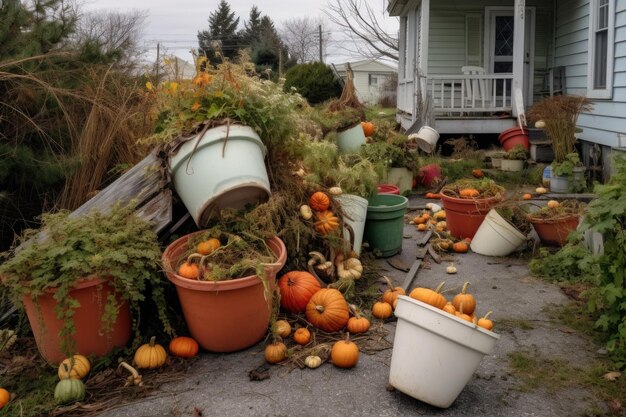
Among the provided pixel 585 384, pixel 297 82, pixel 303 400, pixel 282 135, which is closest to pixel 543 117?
pixel 282 135

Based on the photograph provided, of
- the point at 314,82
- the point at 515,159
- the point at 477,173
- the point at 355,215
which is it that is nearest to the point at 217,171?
the point at 355,215

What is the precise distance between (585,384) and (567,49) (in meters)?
9.15

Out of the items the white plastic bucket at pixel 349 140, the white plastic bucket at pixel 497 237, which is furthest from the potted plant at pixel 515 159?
the white plastic bucket at pixel 497 237

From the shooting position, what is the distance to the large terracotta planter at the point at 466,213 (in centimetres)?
Answer: 571

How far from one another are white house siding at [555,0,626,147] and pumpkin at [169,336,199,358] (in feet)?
14.2

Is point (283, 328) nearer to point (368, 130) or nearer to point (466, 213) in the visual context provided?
point (466, 213)

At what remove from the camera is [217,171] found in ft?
12.2

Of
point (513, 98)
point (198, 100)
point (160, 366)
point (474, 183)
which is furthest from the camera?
point (513, 98)

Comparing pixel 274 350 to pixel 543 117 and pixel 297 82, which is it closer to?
pixel 543 117

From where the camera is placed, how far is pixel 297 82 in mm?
20578

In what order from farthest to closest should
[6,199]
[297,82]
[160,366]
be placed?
[297,82]
[6,199]
[160,366]

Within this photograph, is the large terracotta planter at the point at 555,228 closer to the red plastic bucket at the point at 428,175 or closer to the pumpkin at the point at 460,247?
→ the pumpkin at the point at 460,247

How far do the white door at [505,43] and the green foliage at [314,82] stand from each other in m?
8.97

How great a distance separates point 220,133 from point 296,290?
3.88ft
